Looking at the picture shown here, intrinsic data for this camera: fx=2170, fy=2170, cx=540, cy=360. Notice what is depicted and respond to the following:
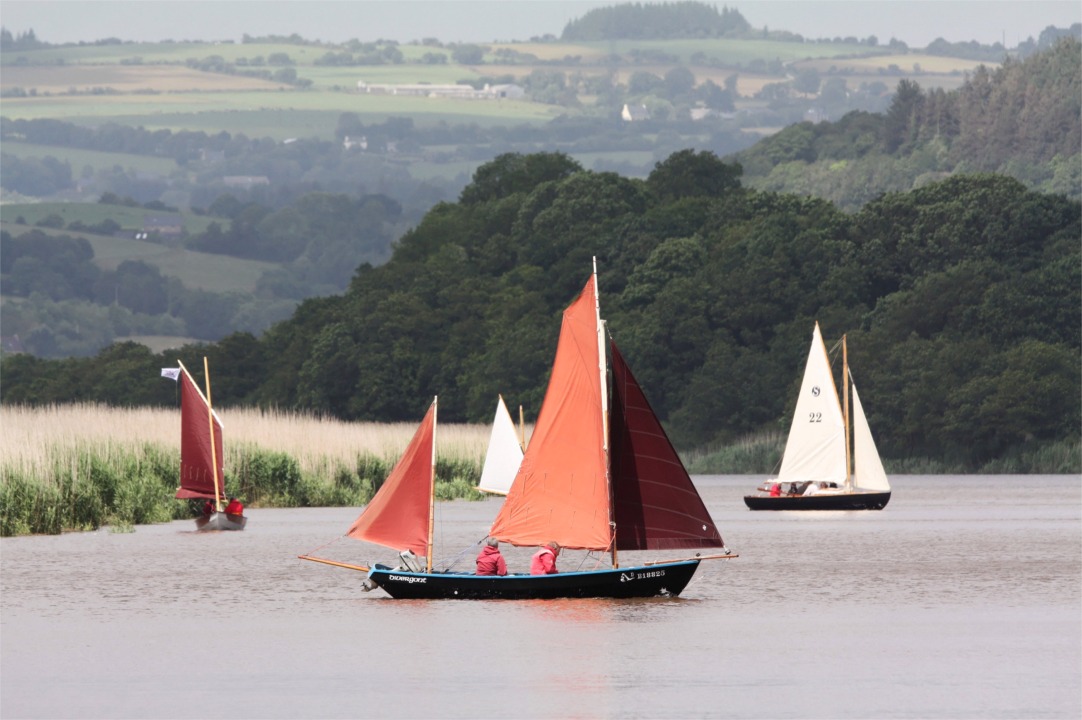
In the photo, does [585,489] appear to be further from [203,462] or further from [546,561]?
[203,462]

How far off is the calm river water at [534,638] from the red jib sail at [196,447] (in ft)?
9.79

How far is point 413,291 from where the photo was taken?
146 metres

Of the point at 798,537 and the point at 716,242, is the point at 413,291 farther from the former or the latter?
the point at 798,537

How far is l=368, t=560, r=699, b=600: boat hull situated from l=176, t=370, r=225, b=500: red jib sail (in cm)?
1675

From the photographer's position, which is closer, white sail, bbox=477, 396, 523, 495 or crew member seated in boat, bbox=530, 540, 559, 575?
crew member seated in boat, bbox=530, 540, 559, 575

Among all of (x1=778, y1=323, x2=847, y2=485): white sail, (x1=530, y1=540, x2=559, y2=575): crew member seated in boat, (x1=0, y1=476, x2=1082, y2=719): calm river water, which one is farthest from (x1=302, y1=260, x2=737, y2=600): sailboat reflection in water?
(x1=778, y1=323, x2=847, y2=485): white sail

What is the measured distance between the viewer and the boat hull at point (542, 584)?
36500mm

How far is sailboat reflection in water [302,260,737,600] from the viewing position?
37250 millimetres

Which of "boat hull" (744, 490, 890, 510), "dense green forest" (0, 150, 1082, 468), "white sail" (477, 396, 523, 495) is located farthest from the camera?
"dense green forest" (0, 150, 1082, 468)

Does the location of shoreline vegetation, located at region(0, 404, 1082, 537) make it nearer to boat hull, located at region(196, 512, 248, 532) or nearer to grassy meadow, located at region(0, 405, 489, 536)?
grassy meadow, located at region(0, 405, 489, 536)

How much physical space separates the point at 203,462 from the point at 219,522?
163 centimetres

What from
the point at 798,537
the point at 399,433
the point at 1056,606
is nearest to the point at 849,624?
the point at 1056,606

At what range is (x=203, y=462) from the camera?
5562 cm

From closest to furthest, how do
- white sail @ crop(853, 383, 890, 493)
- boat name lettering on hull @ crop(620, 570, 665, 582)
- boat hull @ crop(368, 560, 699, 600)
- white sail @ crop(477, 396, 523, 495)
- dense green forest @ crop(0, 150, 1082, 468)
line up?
boat hull @ crop(368, 560, 699, 600)
boat name lettering on hull @ crop(620, 570, 665, 582)
white sail @ crop(477, 396, 523, 495)
white sail @ crop(853, 383, 890, 493)
dense green forest @ crop(0, 150, 1082, 468)
